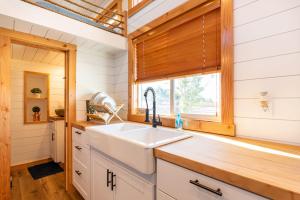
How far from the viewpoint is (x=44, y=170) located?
8.91 ft

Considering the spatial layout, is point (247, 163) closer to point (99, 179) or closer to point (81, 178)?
point (99, 179)

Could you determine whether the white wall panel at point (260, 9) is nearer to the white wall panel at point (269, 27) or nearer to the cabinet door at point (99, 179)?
the white wall panel at point (269, 27)

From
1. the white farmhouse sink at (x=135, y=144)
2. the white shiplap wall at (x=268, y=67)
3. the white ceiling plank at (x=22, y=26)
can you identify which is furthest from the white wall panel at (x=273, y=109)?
the white ceiling plank at (x=22, y=26)

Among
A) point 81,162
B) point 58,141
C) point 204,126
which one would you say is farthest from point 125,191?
point 58,141

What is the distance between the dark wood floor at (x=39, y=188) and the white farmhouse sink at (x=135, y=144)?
1205 millimetres

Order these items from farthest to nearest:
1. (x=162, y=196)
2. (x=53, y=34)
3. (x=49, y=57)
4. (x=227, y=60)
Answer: (x=49, y=57)
(x=53, y=34)
(x=227, y=60)
(x=162, y=196)

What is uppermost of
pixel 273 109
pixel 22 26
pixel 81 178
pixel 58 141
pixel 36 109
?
pixel 22 26

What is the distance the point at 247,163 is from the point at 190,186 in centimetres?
27

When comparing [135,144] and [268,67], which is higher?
[268,67]

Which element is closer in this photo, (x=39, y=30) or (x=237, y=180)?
(x=237, y=180)

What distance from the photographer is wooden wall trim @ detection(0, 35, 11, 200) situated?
1.60 m

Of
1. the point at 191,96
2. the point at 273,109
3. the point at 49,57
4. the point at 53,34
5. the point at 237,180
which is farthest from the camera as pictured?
the point at 49,57

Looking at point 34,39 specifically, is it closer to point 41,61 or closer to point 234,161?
point 41,61

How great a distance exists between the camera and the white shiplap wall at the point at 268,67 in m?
0.96
